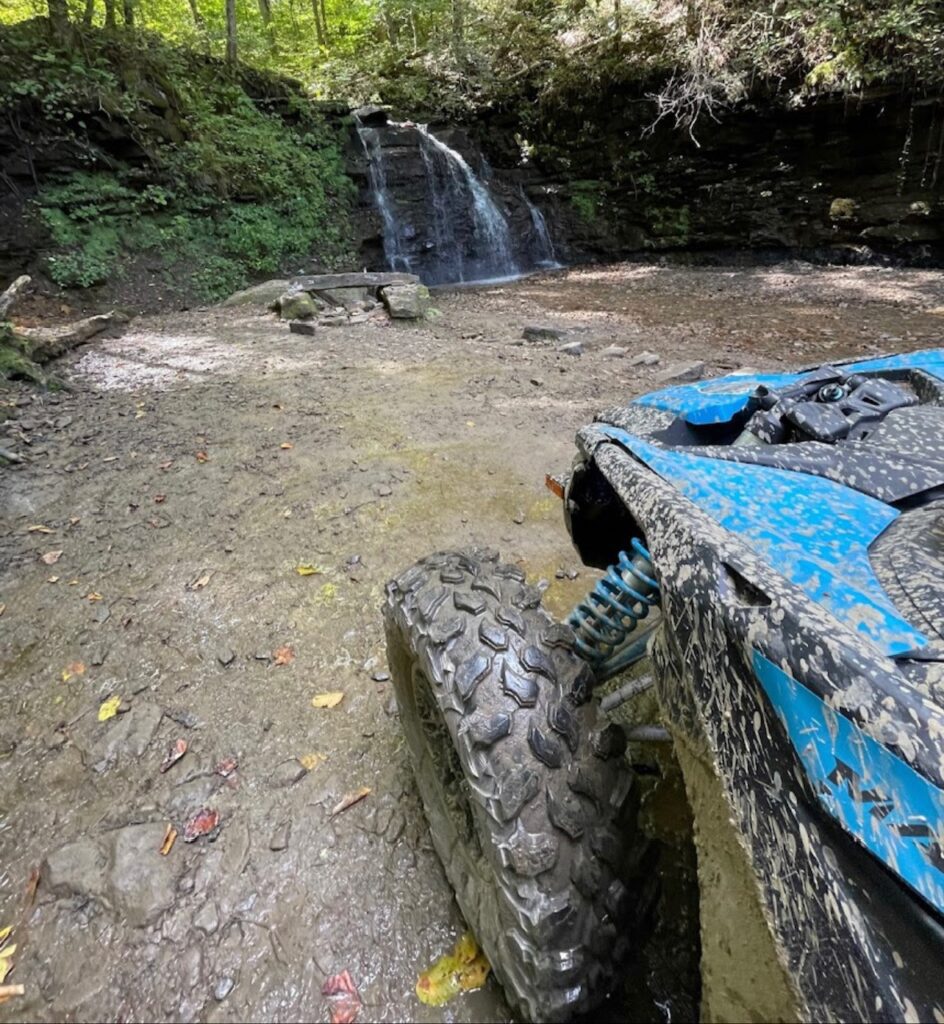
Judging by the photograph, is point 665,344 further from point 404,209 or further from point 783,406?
point 404,209

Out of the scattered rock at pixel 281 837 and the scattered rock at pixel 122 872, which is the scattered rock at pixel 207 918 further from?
the scattered rock at pixel 281 837

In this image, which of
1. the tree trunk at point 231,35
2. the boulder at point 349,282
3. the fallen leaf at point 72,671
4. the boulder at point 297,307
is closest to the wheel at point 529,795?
the fallen leaf at point 72,671

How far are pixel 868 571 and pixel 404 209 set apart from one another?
14771 mm

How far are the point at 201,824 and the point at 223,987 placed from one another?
1.64 ft

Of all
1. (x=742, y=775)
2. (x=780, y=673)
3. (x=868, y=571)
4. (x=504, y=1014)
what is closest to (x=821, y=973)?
(x=742, y=775)

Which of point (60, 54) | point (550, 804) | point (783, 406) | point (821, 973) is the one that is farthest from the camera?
point (60, 54)

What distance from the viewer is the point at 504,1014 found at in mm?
1390

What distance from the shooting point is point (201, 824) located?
1884 millimetres

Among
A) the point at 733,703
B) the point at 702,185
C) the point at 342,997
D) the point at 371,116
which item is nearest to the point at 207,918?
the point at 342,997

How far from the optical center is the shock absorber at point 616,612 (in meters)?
1.51

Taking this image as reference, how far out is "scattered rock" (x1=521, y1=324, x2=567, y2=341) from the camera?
7.25m

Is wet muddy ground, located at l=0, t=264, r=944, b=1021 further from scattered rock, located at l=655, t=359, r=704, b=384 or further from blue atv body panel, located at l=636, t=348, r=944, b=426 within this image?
blue atv body panel, located at l=636, t=348, r=944, b=426

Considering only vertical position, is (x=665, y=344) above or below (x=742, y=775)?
below

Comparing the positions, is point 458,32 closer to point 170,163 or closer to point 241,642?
point 170,163
